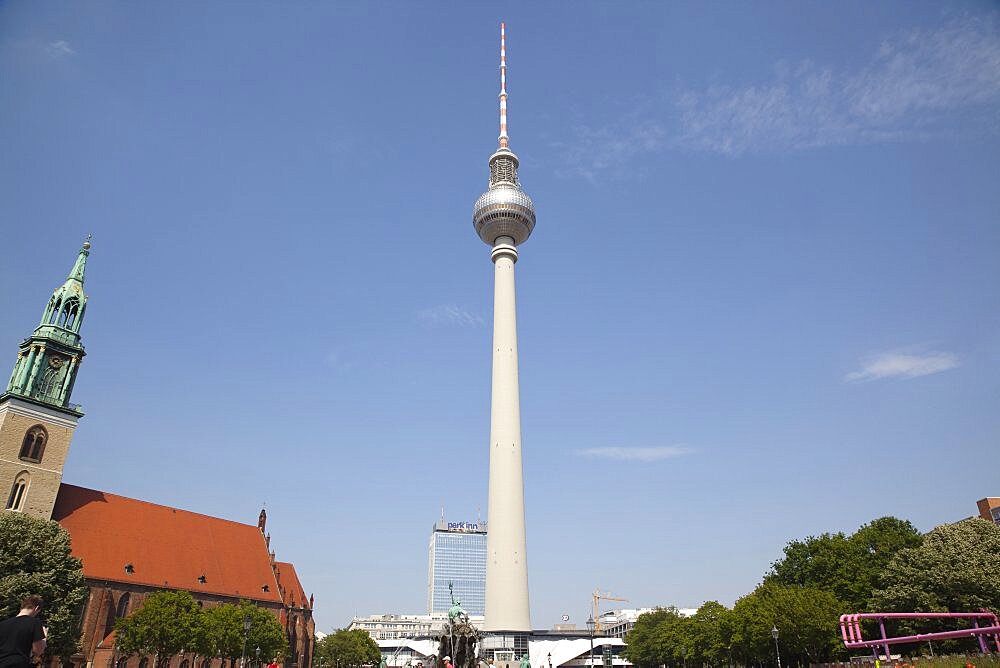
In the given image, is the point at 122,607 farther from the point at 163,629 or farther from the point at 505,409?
the point at 505,409

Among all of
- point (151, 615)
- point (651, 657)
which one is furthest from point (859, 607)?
point (151, 615)

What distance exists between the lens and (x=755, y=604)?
216 feet

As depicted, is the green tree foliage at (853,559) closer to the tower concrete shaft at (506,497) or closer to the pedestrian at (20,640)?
the tower concrete shaft at (506,497)

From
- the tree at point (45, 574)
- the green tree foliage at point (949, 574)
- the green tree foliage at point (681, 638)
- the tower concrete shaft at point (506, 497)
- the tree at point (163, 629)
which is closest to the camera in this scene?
the green tree foliage at point (949, 574)

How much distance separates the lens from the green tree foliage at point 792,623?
5725 cm

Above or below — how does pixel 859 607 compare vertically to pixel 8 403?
below

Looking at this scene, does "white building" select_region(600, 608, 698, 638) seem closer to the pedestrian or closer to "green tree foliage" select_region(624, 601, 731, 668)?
"green tree foliage" select_region(624, 601, 731, 668)

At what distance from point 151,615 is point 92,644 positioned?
10.6 metres

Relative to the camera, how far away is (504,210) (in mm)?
93938

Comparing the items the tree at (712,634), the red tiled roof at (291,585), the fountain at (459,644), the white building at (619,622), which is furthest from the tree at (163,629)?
the white building at (619,622)

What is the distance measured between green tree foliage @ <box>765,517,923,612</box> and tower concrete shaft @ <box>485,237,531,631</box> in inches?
1160

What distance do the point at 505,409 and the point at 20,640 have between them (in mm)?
75550

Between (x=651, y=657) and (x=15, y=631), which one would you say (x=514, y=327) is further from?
(x=15, y=631)

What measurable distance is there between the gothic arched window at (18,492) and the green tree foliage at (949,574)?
249ft
